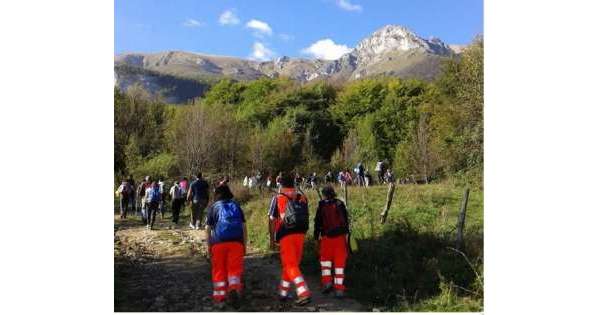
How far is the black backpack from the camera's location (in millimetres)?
7910

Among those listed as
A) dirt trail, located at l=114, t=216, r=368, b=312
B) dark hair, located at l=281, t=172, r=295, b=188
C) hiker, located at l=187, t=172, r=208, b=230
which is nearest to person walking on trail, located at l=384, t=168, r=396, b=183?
hiker, located at l=187, t=172, r=208, b=230

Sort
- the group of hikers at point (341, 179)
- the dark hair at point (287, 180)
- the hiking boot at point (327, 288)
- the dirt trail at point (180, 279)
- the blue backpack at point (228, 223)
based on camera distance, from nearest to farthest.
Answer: the blue backpack at point (228, 223) < the dirt trail at point (180, 279) < the dark hair at point (287, 180) < the hiking boot at point (327, 288) < the group of hikers at point (341, 179)

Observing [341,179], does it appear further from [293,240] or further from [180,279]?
[293,240]

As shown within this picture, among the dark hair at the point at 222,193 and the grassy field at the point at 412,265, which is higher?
the dark hair at the point at 222,193

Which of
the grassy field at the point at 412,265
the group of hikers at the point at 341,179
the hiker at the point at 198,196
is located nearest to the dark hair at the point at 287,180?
the grassy field at the point at 412,265

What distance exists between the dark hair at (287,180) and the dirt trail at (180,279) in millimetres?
1870

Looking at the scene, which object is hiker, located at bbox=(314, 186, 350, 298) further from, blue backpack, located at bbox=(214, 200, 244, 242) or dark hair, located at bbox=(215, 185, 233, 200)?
dark hair, located at bbox=(215, 185, 233, 200)

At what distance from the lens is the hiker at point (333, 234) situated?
8.46 m

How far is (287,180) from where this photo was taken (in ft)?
27.7

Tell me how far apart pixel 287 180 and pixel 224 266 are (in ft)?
5.48

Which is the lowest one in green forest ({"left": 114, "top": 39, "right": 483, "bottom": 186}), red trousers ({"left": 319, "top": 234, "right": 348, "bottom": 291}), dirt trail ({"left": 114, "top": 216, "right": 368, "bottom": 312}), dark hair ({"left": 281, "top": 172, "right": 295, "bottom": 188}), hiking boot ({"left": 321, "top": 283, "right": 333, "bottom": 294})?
dirt trail ({"left": 114, "top": 216, "right": 368, "bottom": 312})

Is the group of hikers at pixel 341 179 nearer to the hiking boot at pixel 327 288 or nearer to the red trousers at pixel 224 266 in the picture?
the hiking boot at pixel 327 288
